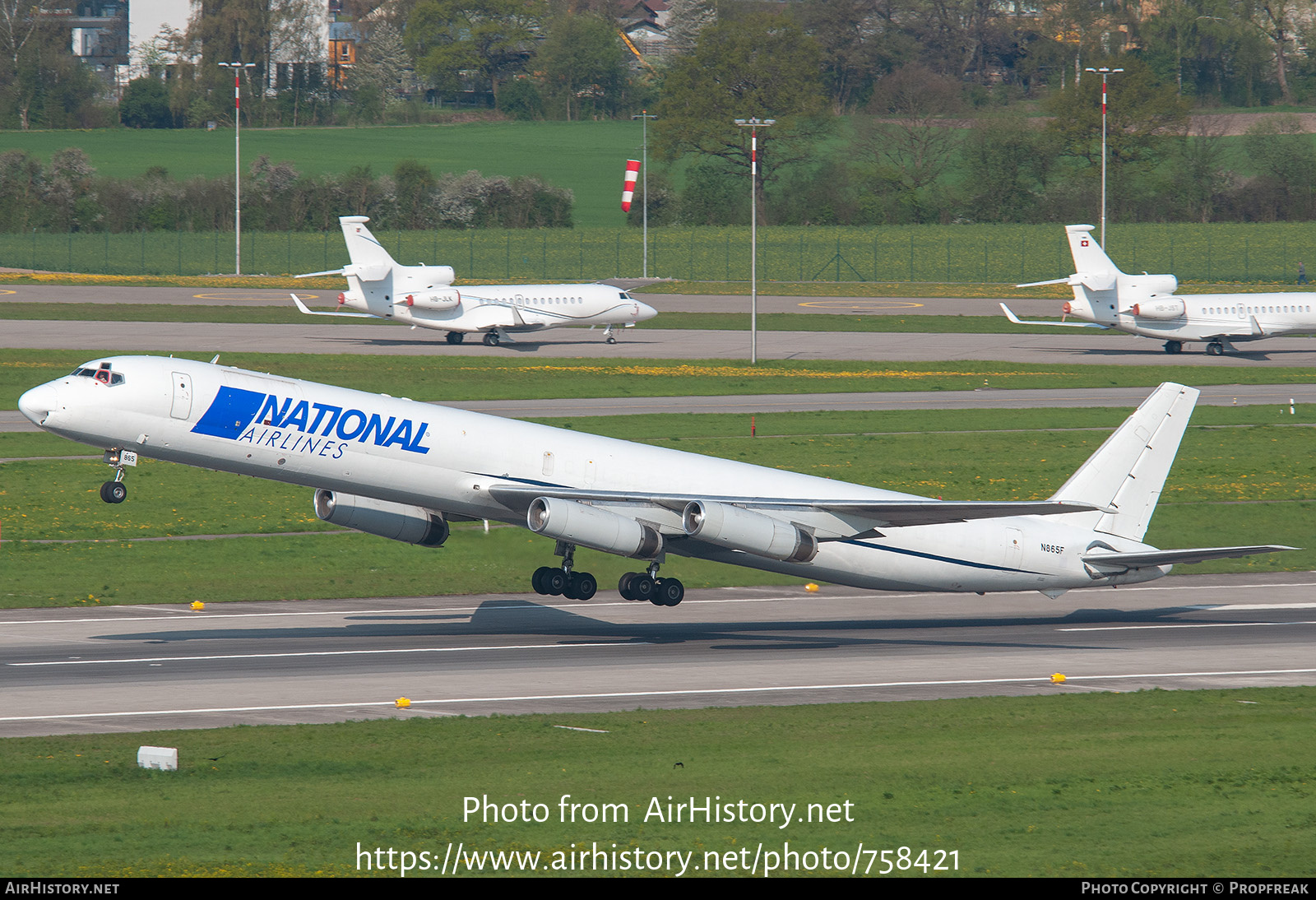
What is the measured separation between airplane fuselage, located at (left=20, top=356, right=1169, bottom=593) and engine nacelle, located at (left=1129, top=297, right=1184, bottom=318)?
5685 cm

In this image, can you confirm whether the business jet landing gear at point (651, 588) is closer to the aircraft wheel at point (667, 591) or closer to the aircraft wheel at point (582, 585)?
the aircraft wheel at point (667, 591)

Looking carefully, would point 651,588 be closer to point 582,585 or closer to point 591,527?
point 582,585

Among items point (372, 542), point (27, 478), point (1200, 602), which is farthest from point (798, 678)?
point (27, 478)

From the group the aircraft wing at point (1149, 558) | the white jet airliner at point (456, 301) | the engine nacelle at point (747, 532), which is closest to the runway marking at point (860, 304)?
the white jet airliner at point (456, 301)

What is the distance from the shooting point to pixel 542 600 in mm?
41156

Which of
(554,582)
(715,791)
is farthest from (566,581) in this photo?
(715,791)

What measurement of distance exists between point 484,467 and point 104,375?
8.31 metres

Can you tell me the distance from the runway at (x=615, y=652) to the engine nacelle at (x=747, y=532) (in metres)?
2.42

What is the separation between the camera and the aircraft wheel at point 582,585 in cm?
3394

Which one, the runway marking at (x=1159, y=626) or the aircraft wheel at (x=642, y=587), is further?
the runway marking at (x=1159, y=626)

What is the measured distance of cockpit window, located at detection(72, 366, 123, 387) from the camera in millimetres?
30922

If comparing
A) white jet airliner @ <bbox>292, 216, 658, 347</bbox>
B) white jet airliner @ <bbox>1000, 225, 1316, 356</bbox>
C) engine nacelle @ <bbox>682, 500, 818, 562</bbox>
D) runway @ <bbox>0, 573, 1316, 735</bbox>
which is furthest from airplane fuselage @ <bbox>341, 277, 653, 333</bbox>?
engine nacelle @ <bbox>682, 500, 818, 562</bbox>

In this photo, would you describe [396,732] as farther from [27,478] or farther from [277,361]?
[277,361]

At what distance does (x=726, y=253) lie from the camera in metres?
156
